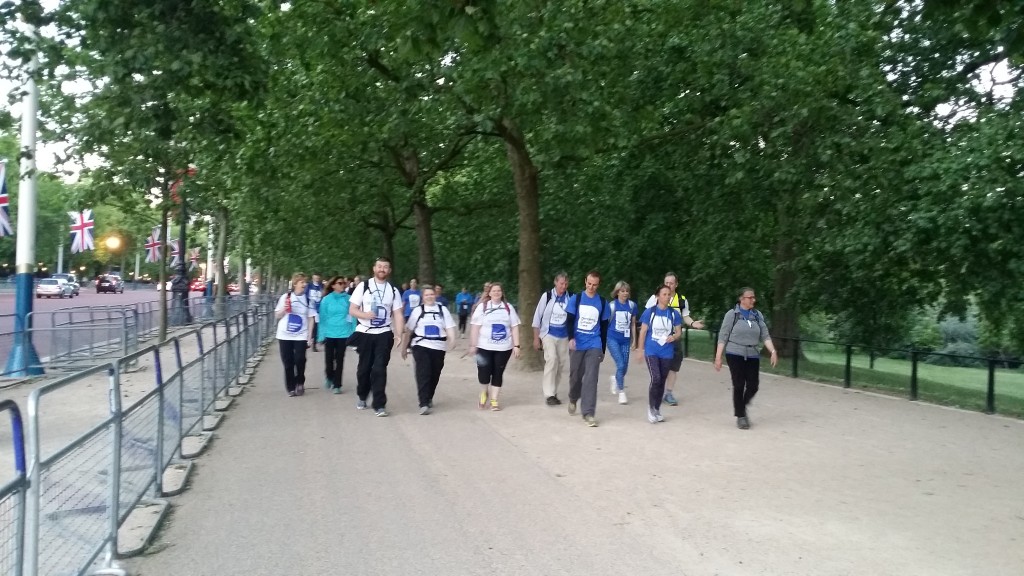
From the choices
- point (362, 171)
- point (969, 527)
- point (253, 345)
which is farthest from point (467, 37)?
point (362, 171)

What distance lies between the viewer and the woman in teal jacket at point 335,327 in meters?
13.3

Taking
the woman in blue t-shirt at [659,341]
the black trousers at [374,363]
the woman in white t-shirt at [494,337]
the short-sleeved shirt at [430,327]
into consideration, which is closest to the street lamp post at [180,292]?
the black trousers at [374,363]

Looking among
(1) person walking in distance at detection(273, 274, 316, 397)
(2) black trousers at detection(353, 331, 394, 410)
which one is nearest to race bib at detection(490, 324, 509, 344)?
(2) black trousers at detection(353, 331, 394, 410)

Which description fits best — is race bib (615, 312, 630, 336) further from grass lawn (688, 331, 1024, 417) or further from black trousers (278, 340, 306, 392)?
grass lawn (688, 331, 1024, 417)

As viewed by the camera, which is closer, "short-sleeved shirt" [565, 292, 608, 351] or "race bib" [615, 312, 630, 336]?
"short-sleeved shirt" [565, 292, 608, 351]

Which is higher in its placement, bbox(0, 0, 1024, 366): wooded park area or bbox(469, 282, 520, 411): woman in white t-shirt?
bbox(0, 0, 1024, 366): wooded park area

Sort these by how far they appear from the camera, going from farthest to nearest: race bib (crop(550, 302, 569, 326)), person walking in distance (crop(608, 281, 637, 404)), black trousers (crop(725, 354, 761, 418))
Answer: person walking in distance (crop(608, 281, 637, 404)) → race bib (crop(550, 302, 569, 326)) → black trousers (crop(725, 354, 761, 418))

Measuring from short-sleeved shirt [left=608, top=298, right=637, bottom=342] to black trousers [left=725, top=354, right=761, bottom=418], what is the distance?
172 cm

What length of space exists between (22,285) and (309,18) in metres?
6.68

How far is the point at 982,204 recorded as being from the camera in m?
12.5

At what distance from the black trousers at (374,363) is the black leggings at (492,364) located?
117 centimetres

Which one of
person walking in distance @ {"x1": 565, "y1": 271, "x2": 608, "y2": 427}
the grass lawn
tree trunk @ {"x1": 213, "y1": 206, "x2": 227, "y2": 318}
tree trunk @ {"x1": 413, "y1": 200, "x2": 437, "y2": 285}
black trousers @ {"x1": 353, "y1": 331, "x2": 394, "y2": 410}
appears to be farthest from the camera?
tree trunk @ {"x1": 213, "y1": 206, "x2": 227, "y2": 318}

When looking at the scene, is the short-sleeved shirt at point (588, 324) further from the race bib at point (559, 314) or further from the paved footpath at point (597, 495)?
the paved footpath at point (597, 495)

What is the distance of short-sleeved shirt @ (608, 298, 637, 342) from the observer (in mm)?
11883
